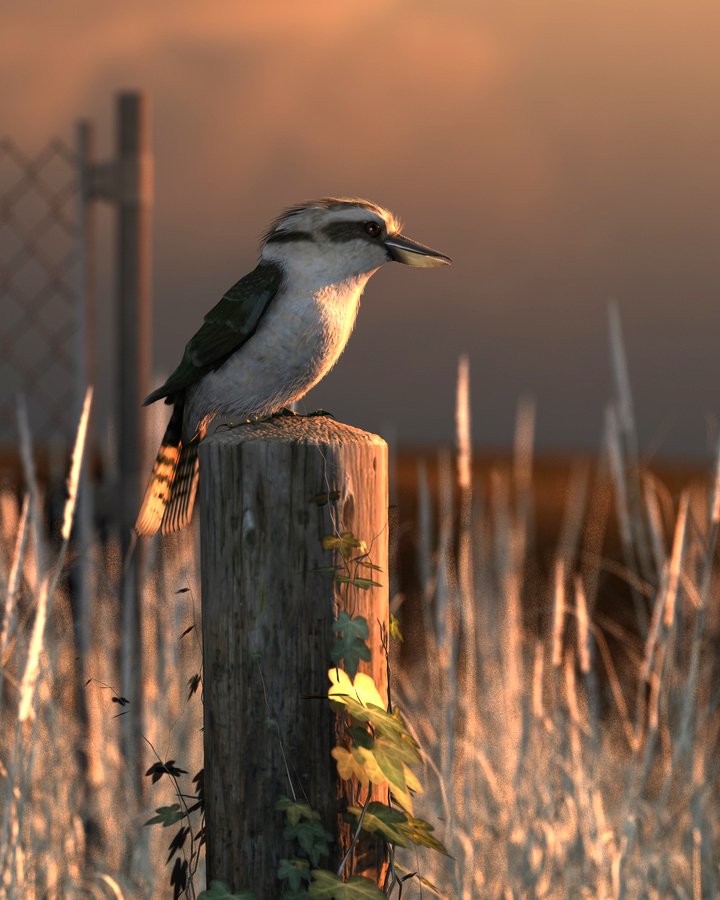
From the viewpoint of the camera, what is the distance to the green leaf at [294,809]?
1595 millimetres

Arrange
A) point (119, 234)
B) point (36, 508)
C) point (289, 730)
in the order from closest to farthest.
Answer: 1. point (289, 730)
2. point (36, 508)
3. point (119, 234)

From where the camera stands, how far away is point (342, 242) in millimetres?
2152

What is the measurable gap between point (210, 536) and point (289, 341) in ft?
1.81

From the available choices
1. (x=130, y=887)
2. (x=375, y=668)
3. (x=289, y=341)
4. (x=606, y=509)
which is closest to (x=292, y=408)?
(x=289, y=341)

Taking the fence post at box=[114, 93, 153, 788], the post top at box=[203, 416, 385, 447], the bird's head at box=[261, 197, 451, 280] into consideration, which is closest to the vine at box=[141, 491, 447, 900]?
the post top at box=[203, 416, 385, 447]

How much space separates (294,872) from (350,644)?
36 centimetres

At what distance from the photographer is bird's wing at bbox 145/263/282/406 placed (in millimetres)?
2098

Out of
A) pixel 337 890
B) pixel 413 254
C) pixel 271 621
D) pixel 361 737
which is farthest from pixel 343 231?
pixel 337 890

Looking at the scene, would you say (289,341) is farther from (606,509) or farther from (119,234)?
(119,234)

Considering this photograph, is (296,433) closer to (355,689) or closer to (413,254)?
(355,689)

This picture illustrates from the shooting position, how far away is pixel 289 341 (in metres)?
2.09

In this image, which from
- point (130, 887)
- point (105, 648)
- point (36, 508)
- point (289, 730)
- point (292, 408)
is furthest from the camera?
point (105, 648)

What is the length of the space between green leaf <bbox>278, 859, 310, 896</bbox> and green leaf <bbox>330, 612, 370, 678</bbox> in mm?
304

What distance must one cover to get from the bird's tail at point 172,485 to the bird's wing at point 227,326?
3.7 inches
